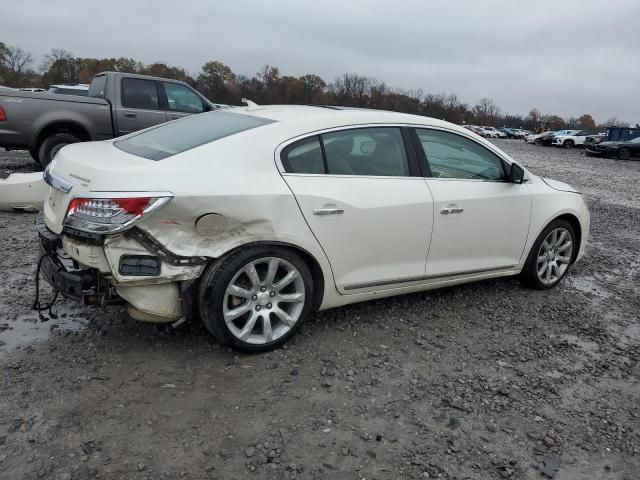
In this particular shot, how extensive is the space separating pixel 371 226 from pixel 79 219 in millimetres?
1797

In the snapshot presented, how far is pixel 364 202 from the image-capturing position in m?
3.56

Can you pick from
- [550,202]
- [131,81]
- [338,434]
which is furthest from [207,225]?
[131,81]

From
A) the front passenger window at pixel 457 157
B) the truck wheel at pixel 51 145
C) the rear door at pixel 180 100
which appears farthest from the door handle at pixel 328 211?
the rear door at pixel 180 100

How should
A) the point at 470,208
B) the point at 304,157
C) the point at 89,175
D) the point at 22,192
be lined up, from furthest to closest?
the point at 22,192
the point at 470,208
the point at 304,157
the point at 89,175

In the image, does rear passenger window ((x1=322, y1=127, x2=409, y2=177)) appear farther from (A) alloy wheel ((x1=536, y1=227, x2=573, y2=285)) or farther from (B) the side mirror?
(A) alloy wheel ((x1=536, y1=227, x2=573, y2=285))

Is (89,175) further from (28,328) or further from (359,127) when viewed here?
(359,127)

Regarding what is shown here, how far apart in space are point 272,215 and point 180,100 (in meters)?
7.48

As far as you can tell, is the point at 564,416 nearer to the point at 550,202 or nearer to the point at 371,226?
the point at 371,226

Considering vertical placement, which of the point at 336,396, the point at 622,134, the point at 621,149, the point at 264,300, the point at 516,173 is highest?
the point at 622,134

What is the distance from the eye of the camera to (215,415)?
9.14 ft

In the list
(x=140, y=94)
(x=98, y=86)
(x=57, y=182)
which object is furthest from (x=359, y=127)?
(x=98, y=86)

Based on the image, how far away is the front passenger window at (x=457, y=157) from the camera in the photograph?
404cm

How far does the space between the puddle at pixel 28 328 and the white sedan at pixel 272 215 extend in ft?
1.53

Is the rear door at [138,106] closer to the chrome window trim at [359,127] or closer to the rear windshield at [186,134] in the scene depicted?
the rear windshield at [186,134]
